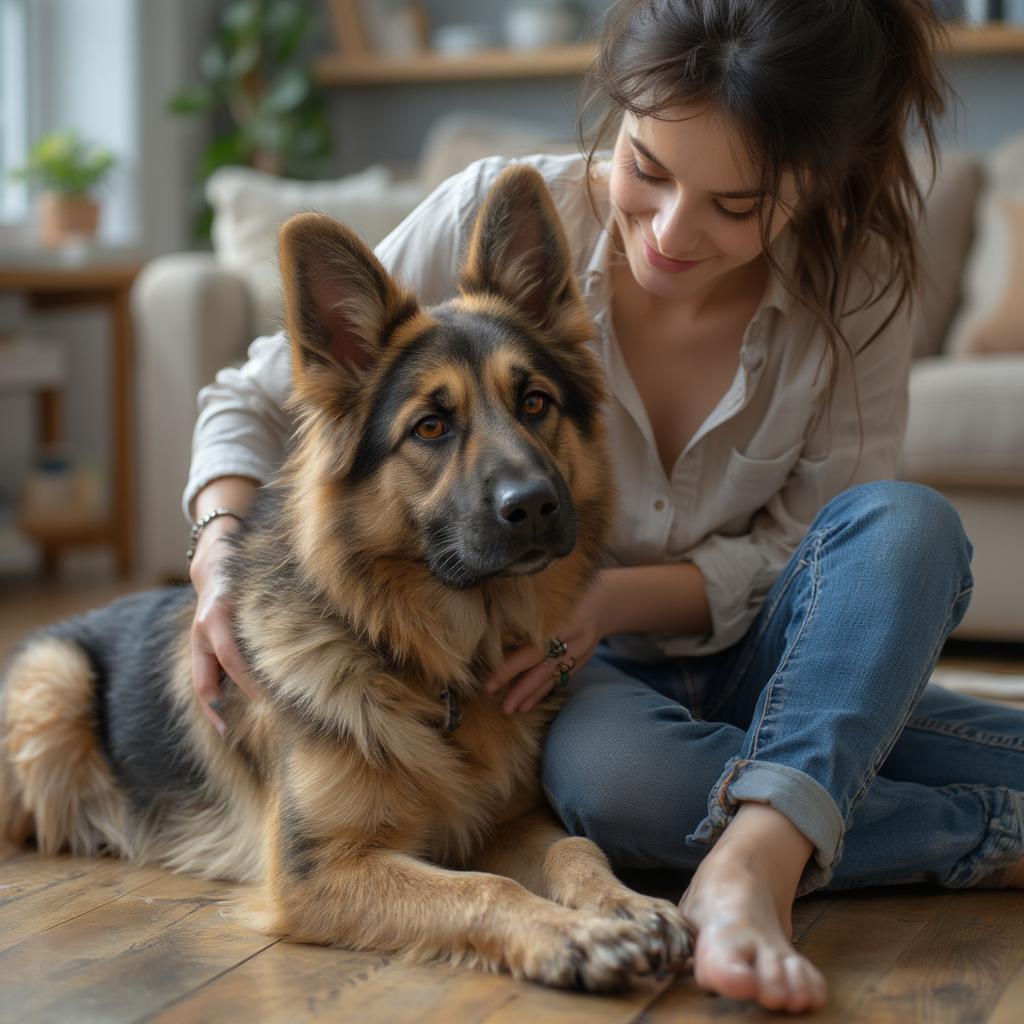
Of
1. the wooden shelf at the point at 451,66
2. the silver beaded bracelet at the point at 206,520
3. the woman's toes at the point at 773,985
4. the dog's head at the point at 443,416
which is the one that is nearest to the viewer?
the woman's toes at the point at 773,985

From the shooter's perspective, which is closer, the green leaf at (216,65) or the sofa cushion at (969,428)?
the sofa cushion at (969,428)

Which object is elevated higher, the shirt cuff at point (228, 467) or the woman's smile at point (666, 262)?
the woman's smile at point (666, 262)

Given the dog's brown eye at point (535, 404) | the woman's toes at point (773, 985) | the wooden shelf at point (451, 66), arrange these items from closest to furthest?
1. the woman's toes at point (773, 985)
2. the dog's brown eye at point (535, 404)
3. the wooden shelf at point (451, 66)

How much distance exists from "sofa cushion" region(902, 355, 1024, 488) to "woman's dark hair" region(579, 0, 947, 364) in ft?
4.91

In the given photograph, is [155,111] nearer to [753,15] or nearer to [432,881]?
[753,15]

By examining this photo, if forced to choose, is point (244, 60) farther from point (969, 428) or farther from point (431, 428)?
point (431, 428)

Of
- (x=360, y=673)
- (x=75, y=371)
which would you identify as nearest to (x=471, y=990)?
(x=360, y=673)

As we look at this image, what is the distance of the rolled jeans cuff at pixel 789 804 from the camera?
162cm

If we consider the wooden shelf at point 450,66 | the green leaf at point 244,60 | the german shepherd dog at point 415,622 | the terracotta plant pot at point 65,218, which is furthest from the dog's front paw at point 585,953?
the green leaf at point 244,60

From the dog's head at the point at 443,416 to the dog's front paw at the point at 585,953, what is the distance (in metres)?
0.46

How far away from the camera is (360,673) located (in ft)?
6.07

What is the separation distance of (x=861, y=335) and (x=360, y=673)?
3.27 ft

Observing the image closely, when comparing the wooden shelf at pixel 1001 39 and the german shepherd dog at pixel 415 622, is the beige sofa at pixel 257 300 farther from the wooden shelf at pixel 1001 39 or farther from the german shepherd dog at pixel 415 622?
the german shepherd dog at pixel 415 622

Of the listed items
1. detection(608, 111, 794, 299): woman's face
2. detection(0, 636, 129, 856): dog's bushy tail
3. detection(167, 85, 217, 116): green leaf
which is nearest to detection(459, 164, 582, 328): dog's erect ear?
detection(608, 111, 794, 299): woman's face
